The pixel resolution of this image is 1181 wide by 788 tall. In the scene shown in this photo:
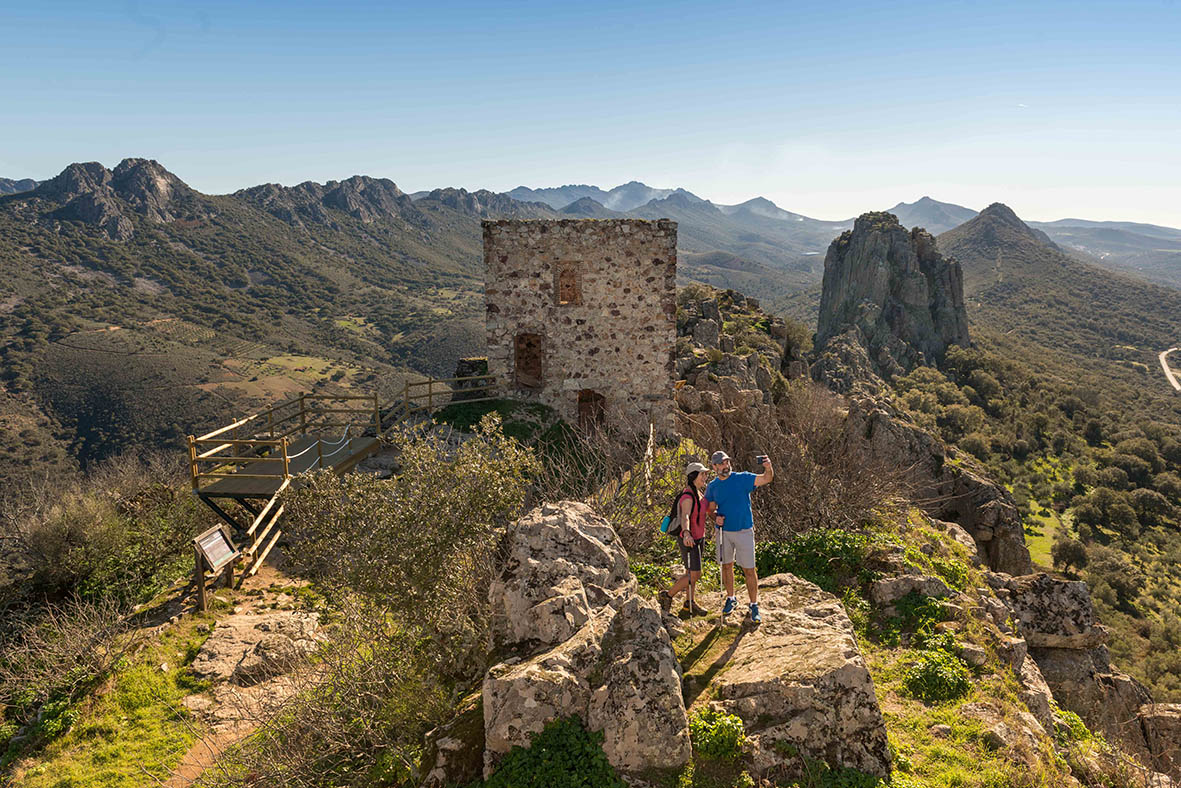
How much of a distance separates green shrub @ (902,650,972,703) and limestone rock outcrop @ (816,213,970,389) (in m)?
65.6

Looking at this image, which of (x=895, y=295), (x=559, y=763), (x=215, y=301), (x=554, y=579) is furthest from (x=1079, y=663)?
(x=215, y=301)

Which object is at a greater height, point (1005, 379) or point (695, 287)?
point (695, 287)

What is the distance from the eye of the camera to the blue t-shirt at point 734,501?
7219 millimetres

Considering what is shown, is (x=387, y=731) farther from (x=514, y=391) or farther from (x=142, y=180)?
(x=142, y=180)

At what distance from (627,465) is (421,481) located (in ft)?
24.4

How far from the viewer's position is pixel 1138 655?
2953 centimetres

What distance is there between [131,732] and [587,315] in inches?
482

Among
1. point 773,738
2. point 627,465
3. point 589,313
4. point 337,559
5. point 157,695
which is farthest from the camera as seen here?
point 589,313

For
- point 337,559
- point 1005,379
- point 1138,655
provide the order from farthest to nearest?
point 1005,379
point 1138,655
point 337,559

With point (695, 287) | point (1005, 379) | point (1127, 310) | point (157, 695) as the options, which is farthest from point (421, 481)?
point (1127, 310)

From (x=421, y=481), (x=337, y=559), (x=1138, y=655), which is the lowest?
(x=1138, y=655)

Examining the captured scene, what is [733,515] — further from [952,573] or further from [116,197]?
[116,197]

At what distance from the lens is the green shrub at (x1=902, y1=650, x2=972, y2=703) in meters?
6.86

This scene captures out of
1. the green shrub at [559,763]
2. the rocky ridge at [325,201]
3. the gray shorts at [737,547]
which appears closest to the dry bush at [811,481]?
the gray shorts at [737,547]
